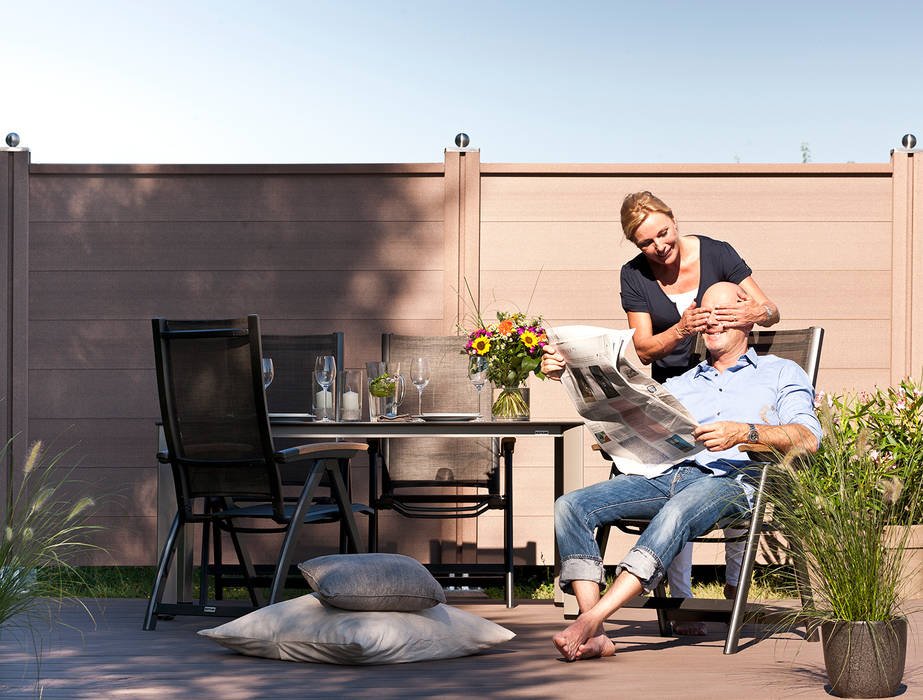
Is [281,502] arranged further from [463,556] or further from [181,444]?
[463,556]

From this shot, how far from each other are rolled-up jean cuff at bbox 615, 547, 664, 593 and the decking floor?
239 mm

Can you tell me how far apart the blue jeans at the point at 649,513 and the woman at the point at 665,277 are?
617 millimetres

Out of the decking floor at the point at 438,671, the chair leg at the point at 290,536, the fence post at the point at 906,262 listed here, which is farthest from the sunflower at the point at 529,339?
the fence post at the point at 906,262

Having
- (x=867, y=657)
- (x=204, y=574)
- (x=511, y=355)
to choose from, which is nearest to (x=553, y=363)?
(x=511, y=355)

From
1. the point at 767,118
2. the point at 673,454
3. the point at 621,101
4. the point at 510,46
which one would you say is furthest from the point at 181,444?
the point at 767,118

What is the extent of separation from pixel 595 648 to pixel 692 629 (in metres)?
0.71

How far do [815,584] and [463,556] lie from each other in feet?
8.73

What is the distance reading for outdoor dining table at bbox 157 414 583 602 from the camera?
358 cm

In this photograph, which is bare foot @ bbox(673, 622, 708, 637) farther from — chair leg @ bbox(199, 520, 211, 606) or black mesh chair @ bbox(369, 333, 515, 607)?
chair leg @ bbox(199, 520, 211, 606)

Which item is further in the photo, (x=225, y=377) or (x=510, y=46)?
(x=510, y=46)

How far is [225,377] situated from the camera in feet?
10.8

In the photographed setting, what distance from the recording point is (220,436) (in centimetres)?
334

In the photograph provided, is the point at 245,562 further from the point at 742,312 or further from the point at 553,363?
the point at 742,312

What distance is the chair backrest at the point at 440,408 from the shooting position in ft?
14.5
